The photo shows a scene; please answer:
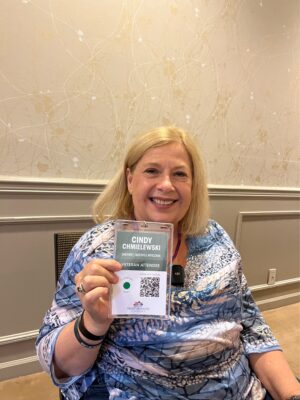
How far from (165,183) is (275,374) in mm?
634

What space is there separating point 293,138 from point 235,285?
2094 millimetres

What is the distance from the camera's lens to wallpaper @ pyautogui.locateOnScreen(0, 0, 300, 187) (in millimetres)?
1516

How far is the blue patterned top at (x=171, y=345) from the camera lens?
2.62 feet

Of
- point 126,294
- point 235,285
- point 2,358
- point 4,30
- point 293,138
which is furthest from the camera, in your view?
point 293,138

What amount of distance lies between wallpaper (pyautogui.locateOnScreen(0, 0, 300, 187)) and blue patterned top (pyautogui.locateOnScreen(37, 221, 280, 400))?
2.89 feet

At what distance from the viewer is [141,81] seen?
1807 millimetres

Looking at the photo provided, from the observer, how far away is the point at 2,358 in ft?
5.33

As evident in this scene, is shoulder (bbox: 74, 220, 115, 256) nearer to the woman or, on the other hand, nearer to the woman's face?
the woman

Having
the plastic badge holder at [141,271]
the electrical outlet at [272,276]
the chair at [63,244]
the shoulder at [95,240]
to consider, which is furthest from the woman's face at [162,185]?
the electrical outlet at [272,276]

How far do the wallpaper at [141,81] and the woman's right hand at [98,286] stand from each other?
1055mm

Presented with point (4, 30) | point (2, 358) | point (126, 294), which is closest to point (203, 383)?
point (126, 294)

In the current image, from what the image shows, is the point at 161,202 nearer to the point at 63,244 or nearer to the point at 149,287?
the point at 149,287

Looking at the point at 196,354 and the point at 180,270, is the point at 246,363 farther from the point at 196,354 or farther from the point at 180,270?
the point at 180,270

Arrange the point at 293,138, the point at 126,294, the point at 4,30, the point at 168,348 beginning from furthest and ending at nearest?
the point at 293,138 → the point at 4,30 → the point at 168,348 → the point at 126,294
